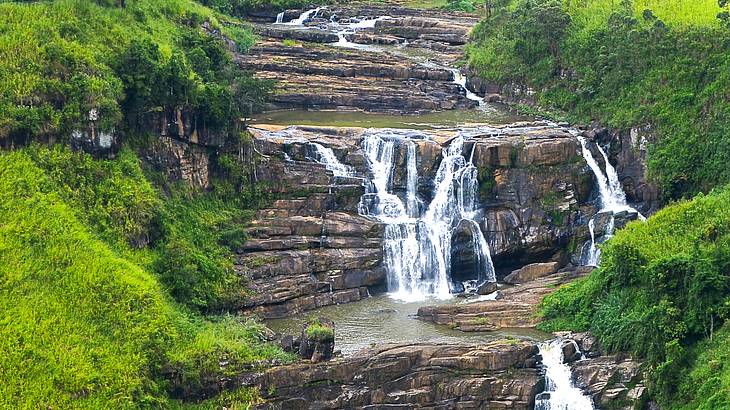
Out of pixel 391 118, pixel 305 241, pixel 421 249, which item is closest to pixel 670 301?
pixel 421 249

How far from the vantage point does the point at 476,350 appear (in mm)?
32812

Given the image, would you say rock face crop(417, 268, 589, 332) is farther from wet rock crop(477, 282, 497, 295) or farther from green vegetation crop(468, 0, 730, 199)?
green vegetation crop(468, 0, 730, 199)

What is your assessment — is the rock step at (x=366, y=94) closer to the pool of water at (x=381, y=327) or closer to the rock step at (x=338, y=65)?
the rock step at (x=338, y=65)

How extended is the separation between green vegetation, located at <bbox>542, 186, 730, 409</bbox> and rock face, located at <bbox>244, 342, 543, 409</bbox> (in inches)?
122

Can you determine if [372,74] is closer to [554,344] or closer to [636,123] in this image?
[636,123]

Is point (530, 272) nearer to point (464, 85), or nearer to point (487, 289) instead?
point (487, 289)

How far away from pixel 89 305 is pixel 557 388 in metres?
13.4

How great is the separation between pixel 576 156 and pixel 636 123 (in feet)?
12.1

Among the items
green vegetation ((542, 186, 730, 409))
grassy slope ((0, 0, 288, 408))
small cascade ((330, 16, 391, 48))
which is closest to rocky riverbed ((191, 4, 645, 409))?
green vegetation ((542, 186, 730, 409))

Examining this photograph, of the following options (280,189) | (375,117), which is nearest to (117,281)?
(280,189)

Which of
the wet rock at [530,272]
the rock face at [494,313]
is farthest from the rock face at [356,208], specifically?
the rock face at [494,313]

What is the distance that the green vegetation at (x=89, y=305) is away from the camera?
29.3m

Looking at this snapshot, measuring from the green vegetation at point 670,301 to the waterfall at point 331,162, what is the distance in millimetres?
9162

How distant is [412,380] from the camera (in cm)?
3225
